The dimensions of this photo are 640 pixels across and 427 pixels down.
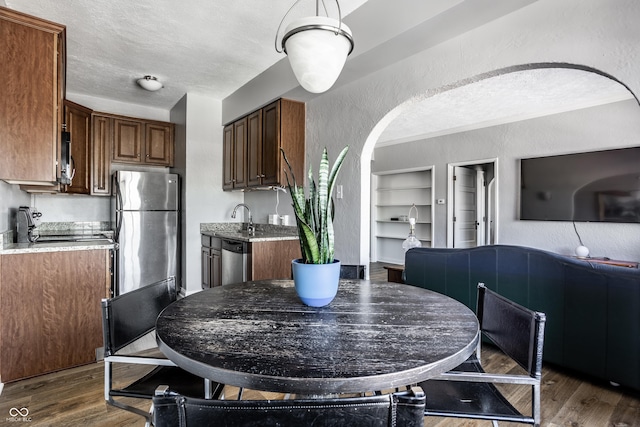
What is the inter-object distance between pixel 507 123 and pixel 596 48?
144 inches

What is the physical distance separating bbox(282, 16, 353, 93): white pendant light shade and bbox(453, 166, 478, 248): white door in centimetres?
476

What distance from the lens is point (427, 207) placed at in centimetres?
641

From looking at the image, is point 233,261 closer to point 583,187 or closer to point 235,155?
point 235,155

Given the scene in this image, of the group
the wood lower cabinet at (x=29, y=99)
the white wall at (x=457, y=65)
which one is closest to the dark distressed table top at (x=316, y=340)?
the white wall at (x=457, y=65)

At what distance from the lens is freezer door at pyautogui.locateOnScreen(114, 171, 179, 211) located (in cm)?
383

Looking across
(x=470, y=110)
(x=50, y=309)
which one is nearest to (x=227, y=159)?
(x=50, y=309)

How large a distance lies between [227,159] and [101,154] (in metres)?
1.46

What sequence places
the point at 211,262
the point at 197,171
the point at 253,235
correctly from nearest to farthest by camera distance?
the point at 253,235, the point at 211,262, the point at 197,171

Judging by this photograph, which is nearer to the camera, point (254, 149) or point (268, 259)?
point (268, 259)

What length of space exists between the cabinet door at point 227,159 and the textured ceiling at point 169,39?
1.71 feet

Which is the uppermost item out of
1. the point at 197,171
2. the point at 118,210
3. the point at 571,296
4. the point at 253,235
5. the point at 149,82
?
the point at 149,82

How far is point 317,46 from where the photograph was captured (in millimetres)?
1312

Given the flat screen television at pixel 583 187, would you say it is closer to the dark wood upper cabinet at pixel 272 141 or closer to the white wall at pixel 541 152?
the white wall at pixel 541 152

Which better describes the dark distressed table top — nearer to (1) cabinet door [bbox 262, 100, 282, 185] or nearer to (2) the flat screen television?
(1) cabinet door [bbox 262, 100, 282, 185]
